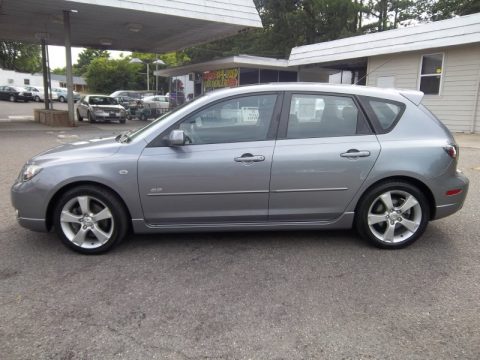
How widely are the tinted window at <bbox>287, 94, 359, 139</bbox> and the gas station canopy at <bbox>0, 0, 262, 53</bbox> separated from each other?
11187 millimetres

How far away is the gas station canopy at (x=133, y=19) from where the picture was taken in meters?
13.8

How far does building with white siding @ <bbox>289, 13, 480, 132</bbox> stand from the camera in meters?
13.4

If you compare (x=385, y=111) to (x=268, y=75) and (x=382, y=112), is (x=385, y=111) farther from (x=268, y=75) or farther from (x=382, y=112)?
(x=268, y=75)

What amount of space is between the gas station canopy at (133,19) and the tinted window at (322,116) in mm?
11187

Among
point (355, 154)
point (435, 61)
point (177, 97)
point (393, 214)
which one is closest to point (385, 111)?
point (355, 154)

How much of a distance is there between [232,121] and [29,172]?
2.03 m

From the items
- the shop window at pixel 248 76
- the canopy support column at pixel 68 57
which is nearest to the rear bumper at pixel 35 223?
the canopy support column at pixel 68 57

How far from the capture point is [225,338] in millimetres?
2715

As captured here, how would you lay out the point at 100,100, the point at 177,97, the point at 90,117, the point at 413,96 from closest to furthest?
the point at 413,96 < the point at 90,117 < the point at 100,100 < the point at 177,97

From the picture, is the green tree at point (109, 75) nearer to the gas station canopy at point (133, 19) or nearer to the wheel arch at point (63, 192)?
the gas station canopy at point (133, 19)

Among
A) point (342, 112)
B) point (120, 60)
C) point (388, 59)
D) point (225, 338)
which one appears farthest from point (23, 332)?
point (120, 60)

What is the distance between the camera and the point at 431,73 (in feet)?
48.6

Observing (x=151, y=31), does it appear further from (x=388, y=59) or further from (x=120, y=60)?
(x=120, y=60)

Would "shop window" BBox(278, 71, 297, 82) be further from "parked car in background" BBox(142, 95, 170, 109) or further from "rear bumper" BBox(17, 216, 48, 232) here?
"rear bumper" BBox(17, 216, 48, 232)
